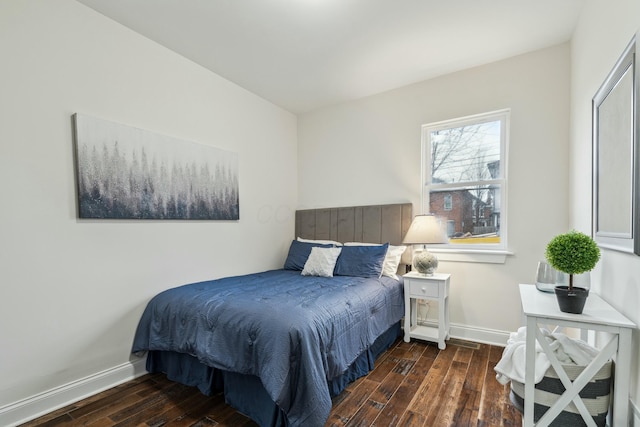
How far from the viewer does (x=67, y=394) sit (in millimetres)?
1924

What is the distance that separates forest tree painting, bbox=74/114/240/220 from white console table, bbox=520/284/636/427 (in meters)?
2.58

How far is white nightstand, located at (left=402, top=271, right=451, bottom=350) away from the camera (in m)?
2.64

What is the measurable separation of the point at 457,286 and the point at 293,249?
71.0 inches

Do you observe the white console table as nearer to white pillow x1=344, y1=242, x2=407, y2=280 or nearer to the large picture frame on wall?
the large picture frame on wall

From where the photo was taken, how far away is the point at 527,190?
2.63 meters

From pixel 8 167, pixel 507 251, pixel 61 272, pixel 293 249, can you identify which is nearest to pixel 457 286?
pixel 507 251

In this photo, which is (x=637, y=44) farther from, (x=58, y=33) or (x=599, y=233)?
(x=58, y=33)

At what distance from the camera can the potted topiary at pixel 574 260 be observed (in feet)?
4.26

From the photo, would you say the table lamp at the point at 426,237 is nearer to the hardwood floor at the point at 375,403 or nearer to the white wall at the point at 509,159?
the white wall at the point at 509,159

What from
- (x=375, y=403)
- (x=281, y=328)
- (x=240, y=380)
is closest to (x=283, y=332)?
(x=281, y=328)

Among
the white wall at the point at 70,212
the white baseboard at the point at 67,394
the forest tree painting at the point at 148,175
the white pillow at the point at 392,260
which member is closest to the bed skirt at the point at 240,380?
the white baseboard at the point at 67,394

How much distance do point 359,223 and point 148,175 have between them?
2182mm

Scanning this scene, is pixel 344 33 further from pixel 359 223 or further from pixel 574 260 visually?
pixel 574 260

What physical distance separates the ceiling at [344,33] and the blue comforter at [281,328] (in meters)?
2.03
